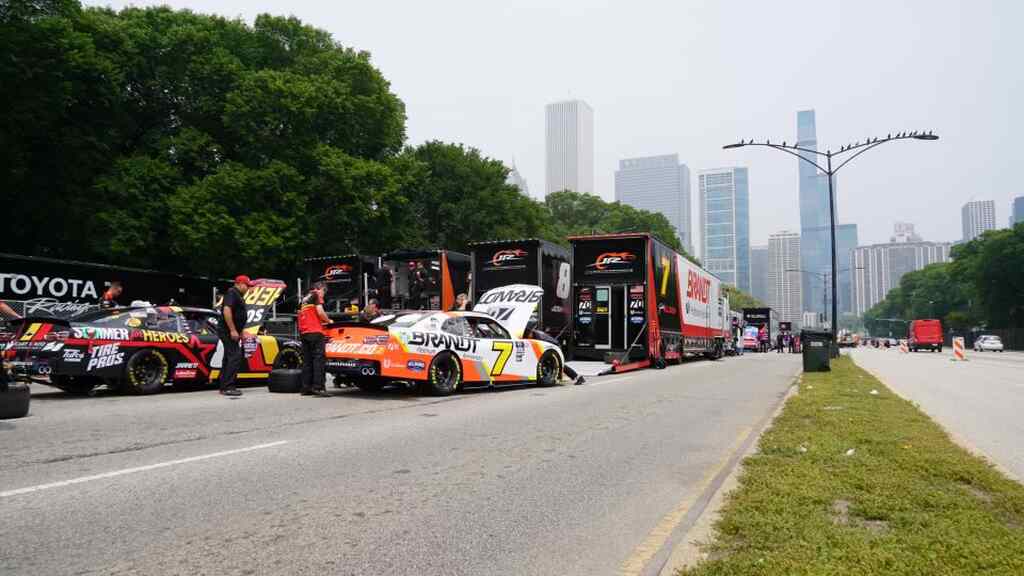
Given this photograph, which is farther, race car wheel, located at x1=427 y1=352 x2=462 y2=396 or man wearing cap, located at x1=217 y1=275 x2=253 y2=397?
race car wheel, located at x1=427 y1=352 x2=462 y2=396

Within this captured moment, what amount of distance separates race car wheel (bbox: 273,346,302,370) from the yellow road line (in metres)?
9.33

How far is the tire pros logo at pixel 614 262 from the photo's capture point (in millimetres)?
19906

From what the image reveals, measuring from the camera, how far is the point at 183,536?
402cm

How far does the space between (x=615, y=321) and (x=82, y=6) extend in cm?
2505

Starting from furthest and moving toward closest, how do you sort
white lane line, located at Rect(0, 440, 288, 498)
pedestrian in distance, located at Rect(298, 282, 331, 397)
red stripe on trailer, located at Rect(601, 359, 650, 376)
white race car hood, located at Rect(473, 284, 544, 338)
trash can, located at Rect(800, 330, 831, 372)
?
trash can, located at Rect(800, 330, 831, 372) < red stripe on trailer, located at Rect(601, 359, 650, 376) < white race car hood, located at Rect(473, 284, 544, 338) < pedestrian in distance, located at Rect(298, 282, 331, 397) < white lane line, located at Rect(0, 440, 288, 498)

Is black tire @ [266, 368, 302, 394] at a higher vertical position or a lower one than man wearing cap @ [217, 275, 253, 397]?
lower

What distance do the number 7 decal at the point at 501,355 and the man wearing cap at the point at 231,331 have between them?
4.36 meters

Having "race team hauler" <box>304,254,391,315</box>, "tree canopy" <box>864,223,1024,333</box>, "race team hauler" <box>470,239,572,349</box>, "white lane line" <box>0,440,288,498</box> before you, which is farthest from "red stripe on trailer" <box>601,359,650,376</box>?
"tree canopy" <box>864,223,1024,333</box>

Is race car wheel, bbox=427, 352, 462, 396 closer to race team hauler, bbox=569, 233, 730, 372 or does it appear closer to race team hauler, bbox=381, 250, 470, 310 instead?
race team hauler, bbox=569, 233, 730, 372

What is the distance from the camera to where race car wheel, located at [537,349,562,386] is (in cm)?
1412

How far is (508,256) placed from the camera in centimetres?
1948

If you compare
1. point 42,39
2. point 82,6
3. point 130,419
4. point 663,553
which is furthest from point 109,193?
point 663,553

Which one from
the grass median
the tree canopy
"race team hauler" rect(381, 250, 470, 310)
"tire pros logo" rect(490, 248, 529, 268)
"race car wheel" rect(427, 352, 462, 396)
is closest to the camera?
the grass median

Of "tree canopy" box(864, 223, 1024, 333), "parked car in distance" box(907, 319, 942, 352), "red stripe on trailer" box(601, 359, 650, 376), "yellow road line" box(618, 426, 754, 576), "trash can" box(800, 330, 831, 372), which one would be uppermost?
"tree canopy" box(864, 223, 1024, 333)
